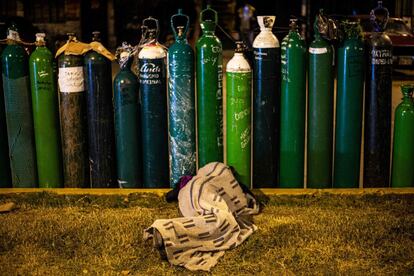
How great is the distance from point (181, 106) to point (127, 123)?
0.43 meters

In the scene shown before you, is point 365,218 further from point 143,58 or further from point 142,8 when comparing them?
point 142,8

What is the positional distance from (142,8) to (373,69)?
2108 cm

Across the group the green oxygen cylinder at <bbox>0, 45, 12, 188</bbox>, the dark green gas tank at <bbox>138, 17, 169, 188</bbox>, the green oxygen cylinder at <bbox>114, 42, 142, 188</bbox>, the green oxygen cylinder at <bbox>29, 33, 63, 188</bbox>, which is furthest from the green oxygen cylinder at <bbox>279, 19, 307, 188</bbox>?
the green oxygen cylinder at <bbox>0, 45, 12, 188</bbox>

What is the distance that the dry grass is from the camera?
347 centimetres

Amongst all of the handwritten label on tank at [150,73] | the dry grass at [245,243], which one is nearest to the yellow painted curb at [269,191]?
the dry grass at [245,243]

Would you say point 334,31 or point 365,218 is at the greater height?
point 334,31

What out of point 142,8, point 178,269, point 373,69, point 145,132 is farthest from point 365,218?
point 142,8

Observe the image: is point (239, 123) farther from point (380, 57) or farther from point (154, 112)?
point (380, 57)

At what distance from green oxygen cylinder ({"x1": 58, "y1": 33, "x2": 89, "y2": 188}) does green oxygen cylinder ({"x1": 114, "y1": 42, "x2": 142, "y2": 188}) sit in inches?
10.5

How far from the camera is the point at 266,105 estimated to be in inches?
180

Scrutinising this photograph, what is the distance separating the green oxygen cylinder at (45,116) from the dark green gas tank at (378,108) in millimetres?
2369

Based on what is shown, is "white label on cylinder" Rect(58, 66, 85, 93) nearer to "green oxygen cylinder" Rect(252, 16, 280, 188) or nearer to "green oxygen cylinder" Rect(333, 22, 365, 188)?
"green oxygen cylinder" Rect(252, 16, 280, 188)

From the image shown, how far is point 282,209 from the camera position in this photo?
14.2 ft

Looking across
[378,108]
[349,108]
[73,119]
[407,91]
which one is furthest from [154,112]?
[407,91]
